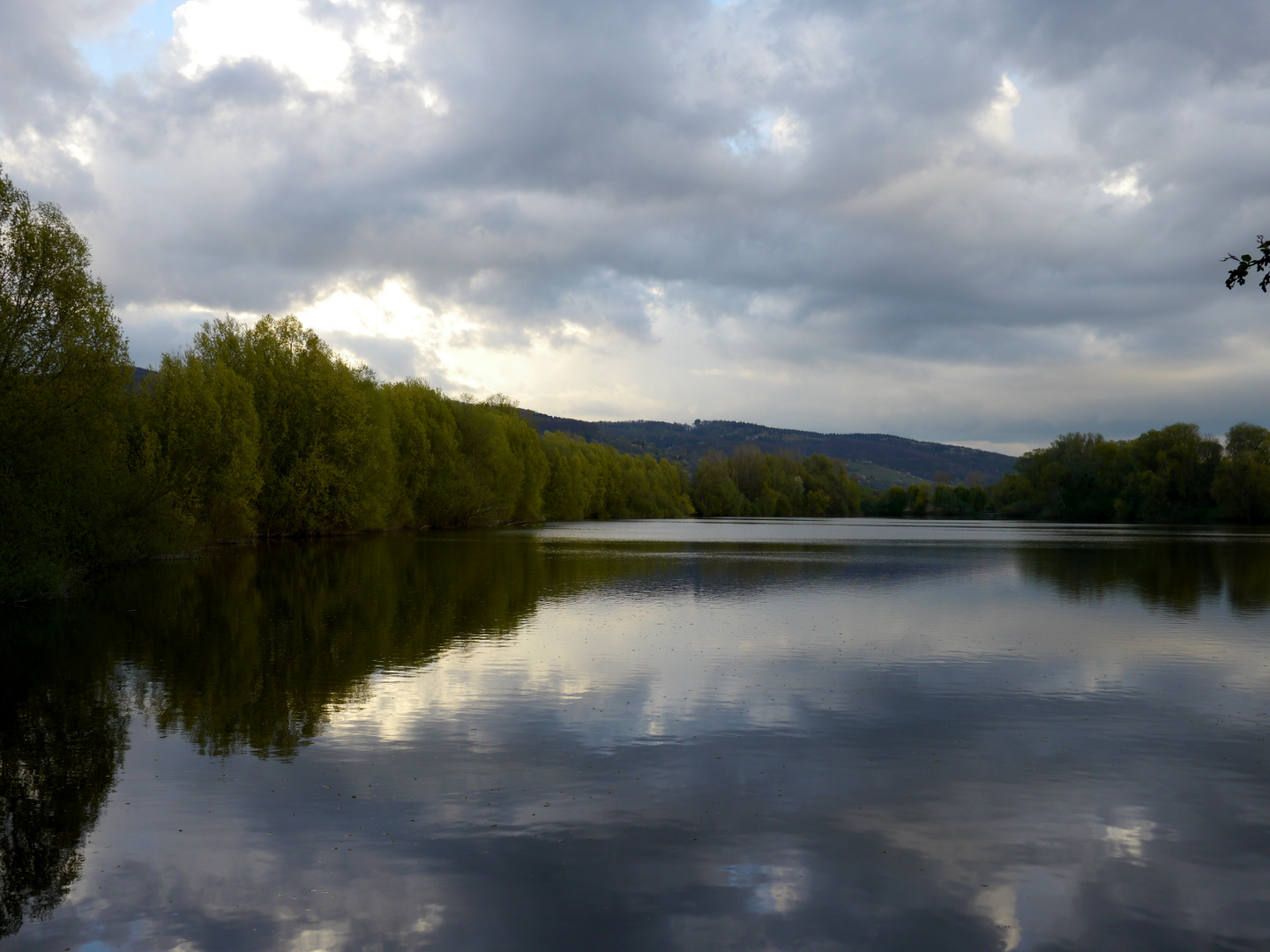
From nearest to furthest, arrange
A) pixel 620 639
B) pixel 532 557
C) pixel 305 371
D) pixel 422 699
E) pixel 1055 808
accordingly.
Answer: pixel 1055 808 < pixel 422 699 < pixel 620 639 < pixel 532 557 < pixel 305 371

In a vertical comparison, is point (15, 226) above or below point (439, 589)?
above

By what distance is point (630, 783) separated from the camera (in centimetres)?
1084

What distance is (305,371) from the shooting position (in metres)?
66.4

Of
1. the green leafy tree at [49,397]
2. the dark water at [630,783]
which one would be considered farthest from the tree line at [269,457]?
the dark water at [630,783]

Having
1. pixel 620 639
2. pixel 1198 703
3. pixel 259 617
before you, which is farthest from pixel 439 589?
pixel 1198 703

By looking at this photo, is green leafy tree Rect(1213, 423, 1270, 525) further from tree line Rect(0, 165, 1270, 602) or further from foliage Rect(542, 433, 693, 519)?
foliage Rect(542, 433, 693, 519)

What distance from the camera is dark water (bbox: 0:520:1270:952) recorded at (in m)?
7.45

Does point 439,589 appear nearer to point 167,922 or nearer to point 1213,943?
point 167,922

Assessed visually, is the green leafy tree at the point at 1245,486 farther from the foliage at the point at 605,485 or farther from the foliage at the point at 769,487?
the foliage at the point at 605,485

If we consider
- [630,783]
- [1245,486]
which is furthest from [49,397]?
[1245,486]

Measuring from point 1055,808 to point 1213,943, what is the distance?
9.74ft

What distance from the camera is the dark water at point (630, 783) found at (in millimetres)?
7445

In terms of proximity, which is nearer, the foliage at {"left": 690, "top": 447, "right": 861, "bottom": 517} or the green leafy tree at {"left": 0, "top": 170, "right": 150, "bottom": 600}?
the green leafy tree at {"left": 0, "top": 170, "right": 150, "bottom": 600}

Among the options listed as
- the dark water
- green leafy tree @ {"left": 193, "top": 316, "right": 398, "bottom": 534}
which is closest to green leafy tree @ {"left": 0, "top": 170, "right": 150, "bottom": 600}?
the dark water
